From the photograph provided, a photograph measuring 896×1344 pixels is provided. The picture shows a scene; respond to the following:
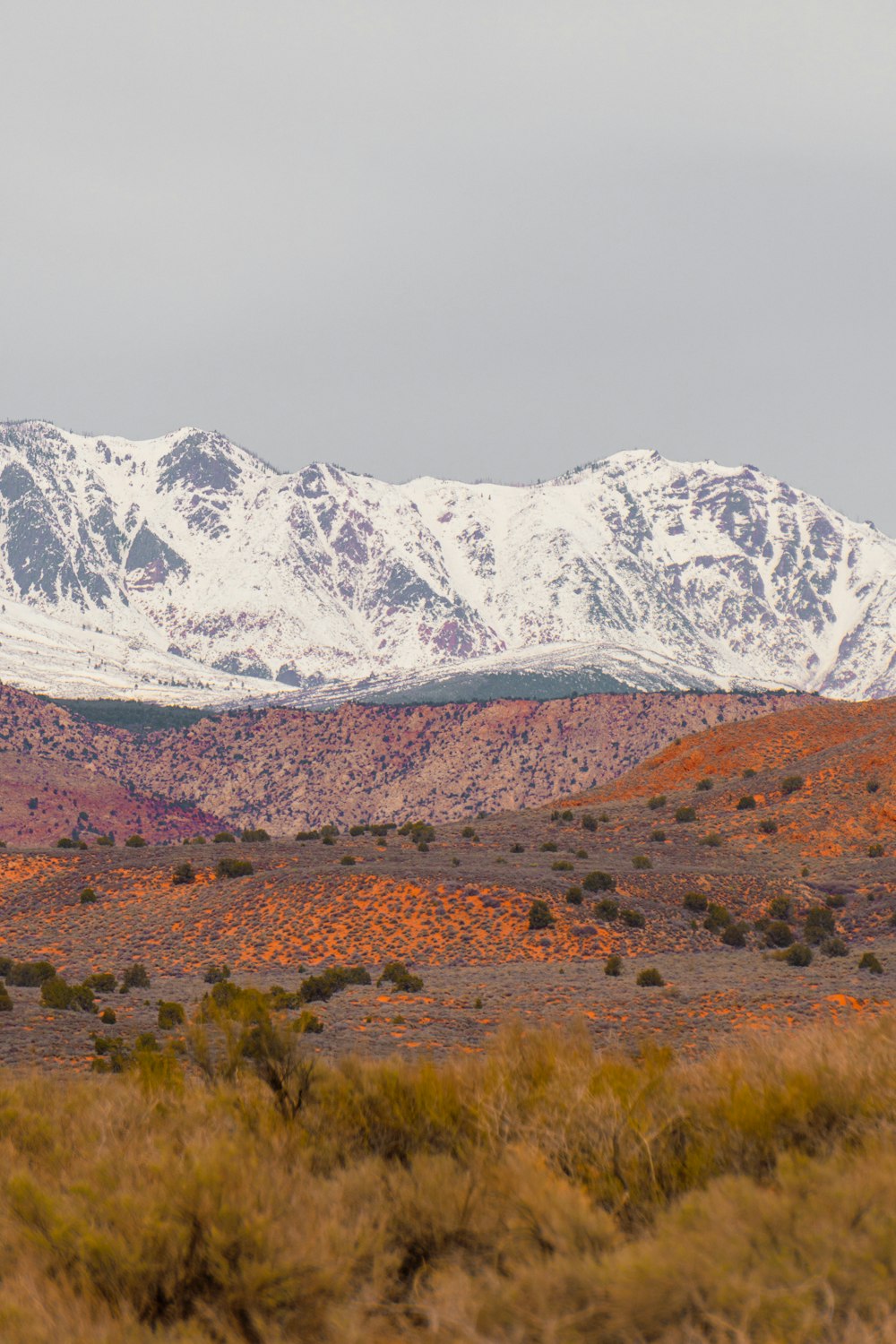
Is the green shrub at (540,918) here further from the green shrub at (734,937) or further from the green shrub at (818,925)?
the green shrub at (818,925)

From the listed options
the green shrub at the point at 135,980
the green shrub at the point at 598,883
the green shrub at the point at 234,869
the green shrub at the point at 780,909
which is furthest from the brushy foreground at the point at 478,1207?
the green shrub at the point at 234,869

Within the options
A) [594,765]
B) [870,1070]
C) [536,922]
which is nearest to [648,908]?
[536,922]

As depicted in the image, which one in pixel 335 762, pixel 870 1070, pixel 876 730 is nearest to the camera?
pixel 870 1070

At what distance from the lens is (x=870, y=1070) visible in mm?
10977

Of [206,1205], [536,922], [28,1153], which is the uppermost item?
[206,1205]

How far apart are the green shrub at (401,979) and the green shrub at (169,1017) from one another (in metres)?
9.09

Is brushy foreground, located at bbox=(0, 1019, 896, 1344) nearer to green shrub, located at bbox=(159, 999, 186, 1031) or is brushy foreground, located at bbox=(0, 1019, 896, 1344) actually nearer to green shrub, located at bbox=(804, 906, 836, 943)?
green shrub, located at bbox=(159, 999, 186, 1031)

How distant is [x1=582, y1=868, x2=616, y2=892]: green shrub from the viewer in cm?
5197

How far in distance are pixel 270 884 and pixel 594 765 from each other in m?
114

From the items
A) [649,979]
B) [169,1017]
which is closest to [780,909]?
[649,979]

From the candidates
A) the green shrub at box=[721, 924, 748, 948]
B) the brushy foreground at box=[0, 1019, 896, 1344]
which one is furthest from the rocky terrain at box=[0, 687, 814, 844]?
the brushy foreground at box=[0, 1019, 896, 1344]

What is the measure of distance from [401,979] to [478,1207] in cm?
2890

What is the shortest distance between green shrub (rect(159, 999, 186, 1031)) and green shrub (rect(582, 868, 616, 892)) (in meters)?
26.1

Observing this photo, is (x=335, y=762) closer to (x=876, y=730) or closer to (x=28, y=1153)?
(x=876, y=730)
